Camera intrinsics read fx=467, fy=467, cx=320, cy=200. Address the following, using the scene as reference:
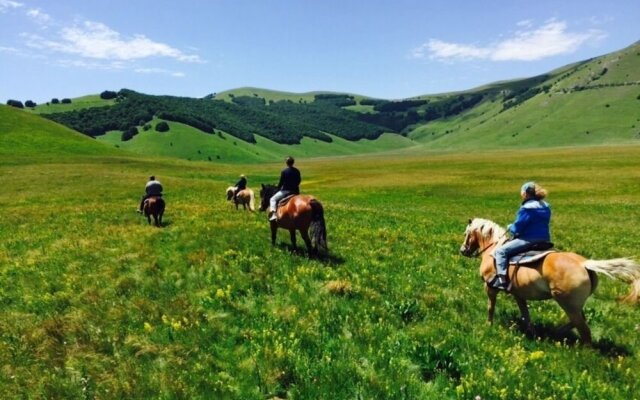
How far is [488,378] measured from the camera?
314 inches

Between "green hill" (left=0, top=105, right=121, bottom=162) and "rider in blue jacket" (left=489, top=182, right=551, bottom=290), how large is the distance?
10059cm

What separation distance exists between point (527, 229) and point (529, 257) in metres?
0.68

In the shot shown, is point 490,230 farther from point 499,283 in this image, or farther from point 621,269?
point 621,269

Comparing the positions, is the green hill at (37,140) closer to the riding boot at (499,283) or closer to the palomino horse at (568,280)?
the riding boot at (499,283)

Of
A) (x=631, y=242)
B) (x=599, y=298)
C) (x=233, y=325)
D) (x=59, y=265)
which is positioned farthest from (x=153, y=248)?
(x=631, y=242)

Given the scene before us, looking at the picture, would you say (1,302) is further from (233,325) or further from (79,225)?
(79,225)

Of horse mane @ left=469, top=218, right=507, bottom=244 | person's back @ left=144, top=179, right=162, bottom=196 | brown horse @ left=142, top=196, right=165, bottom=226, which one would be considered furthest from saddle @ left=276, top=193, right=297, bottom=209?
person's back @ left=144, top=179, right=162, bottom=196

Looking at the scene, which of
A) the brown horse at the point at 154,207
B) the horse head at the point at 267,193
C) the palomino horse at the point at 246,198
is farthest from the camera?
the palomino horse at the point at 246,198

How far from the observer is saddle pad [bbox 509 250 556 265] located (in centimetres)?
1012

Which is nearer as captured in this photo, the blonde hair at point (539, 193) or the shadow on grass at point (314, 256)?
the blonde hair at point (539, 193)

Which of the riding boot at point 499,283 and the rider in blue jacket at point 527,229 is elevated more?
the rider in blue jacket at point 527,229

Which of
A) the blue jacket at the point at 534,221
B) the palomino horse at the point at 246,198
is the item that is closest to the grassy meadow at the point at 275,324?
the blue jacket at the point at 534,221

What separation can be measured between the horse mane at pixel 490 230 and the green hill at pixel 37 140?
98848mm

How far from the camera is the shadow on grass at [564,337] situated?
31.8 ft
